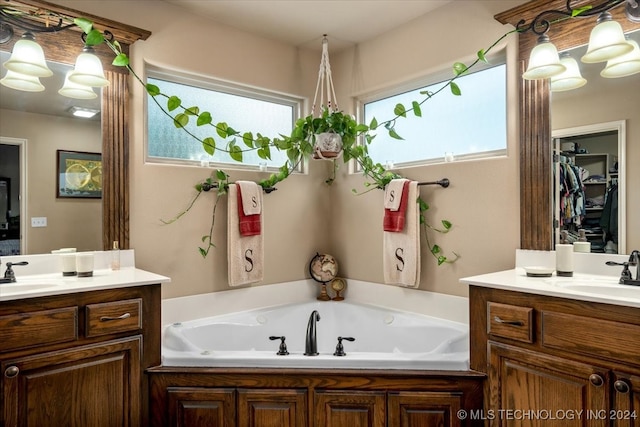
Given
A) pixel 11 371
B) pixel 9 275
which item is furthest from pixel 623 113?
pixel 9 275

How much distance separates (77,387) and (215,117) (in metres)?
1.82

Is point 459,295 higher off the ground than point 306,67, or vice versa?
point 306,67

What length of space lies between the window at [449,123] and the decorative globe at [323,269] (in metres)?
0.85

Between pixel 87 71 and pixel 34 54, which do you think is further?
pixel 87 71

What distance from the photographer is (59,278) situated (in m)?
1.97

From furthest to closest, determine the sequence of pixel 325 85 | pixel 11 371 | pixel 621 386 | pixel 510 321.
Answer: pixel 325 85, pixel 510 321, pixel 11 371, pixel 621 386

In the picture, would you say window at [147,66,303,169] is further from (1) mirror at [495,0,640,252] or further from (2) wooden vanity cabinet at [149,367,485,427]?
(1) mirror at [495,0,640,252]

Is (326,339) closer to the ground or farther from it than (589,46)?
closer to the ground

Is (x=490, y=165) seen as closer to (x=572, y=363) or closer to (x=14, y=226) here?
(x=572, y=363)

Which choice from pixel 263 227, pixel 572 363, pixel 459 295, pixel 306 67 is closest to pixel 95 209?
pixel 263 227

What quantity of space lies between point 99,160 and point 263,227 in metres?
1.10

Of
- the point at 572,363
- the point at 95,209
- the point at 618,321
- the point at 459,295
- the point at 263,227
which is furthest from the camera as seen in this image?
the point at 263,227

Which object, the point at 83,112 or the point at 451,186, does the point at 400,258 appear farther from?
the point at 83,112

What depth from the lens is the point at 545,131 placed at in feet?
6.86
